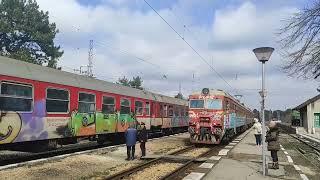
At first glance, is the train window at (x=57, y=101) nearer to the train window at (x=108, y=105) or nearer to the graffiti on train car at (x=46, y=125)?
the graffiti on train car at (x=46, y=125)

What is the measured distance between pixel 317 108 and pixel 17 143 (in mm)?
43981

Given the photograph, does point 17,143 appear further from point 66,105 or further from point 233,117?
point 233,117

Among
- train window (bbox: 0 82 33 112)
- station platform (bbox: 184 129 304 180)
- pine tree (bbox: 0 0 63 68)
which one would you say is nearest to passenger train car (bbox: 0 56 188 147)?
train window (bbox: 0 82 33 112)

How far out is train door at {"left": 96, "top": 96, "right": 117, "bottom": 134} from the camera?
2172 centimetres

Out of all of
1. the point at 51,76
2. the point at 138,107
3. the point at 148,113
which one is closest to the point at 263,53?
the point at 51,76

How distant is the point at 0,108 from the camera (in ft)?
47.0

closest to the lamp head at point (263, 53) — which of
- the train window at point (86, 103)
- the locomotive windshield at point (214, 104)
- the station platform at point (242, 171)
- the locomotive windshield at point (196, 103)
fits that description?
the station platform at point (242, 171)

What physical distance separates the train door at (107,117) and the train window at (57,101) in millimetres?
3284

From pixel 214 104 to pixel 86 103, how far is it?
841 centimetres

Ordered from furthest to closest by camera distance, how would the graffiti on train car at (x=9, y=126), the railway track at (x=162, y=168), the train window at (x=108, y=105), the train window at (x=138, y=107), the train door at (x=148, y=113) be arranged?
1. the train door at (x=148, y=113)
2. the train window at (x=138, y=107)
3. the train window at (x=108, y=105)
4. the graffiti on train car at (x=9, y=126)
5. the railway track at (x=162, y=168)

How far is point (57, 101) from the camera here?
17672 mm

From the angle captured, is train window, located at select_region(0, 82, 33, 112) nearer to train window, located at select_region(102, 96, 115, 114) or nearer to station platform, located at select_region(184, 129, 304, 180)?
station platform, located at select_region(184, 129, 304, 180)

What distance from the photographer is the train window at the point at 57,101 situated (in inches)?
671

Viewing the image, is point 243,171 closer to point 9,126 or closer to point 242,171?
point 242,171
